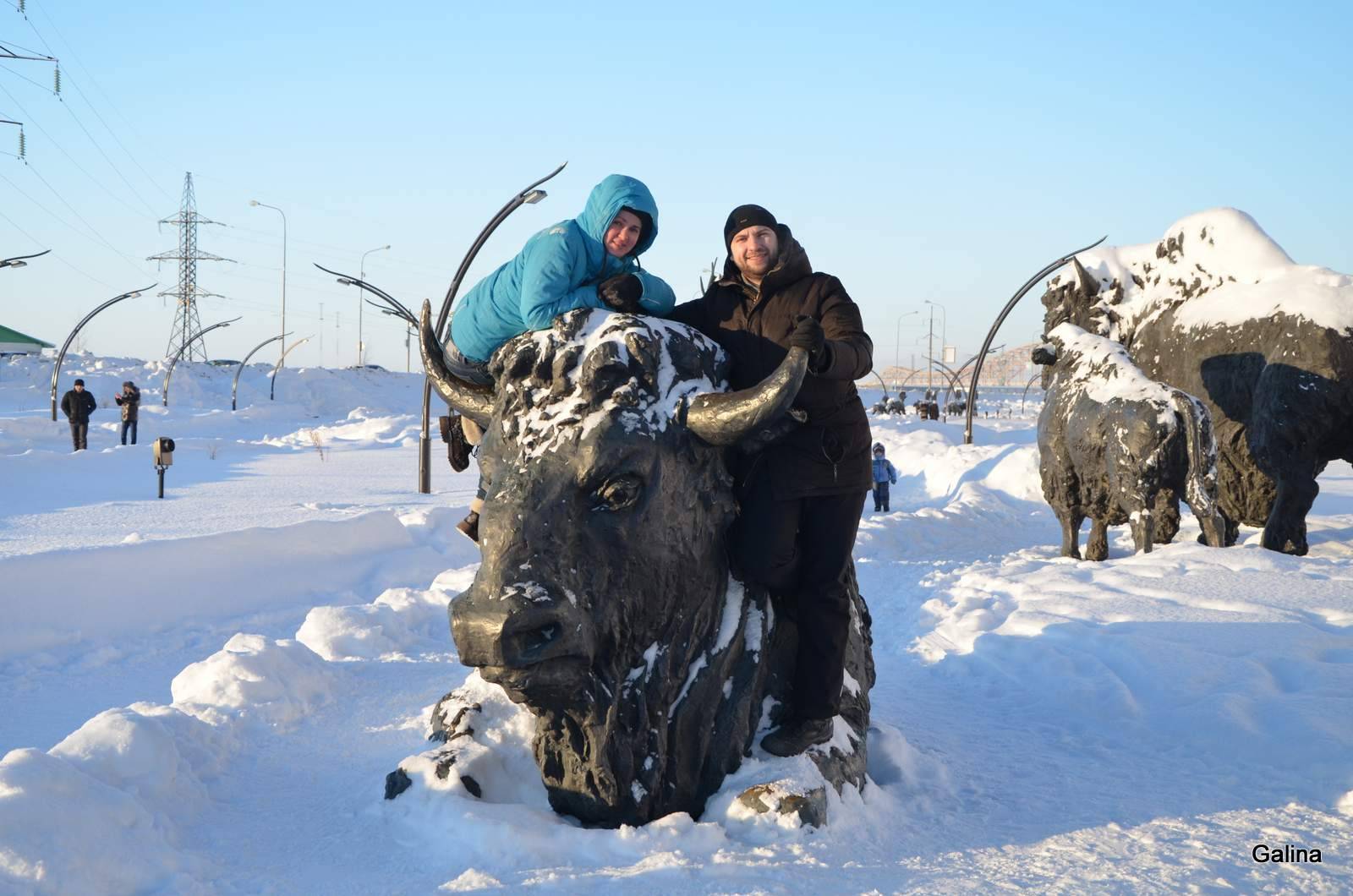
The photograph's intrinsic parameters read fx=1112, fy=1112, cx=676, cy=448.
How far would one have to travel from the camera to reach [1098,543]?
10906 mm

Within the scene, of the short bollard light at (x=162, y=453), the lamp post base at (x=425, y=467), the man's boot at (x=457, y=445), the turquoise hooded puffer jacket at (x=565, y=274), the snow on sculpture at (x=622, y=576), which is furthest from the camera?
the lamp post base at (x=425, y=467)

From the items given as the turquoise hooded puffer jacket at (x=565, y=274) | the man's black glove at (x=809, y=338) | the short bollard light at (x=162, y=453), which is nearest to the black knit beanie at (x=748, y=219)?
the turquoise hooded puffer jacket at (x=565, y=274)

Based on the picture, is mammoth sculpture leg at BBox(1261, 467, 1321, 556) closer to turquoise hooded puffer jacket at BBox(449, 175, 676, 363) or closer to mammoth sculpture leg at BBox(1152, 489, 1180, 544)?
mammoth sculpture leg at BBox(1152, 489, 1180, 544)

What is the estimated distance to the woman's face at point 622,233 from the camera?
3.90 meters

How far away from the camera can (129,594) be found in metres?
7.74

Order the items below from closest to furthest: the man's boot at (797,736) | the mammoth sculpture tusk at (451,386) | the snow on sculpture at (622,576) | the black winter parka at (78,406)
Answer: the snow on sculpture at (622,576)
the man's boot at (797,736)
the mammoth sculpture tusk at (451,386)
the black winter parka at (78,406)

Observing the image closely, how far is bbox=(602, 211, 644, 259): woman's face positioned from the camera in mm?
3896

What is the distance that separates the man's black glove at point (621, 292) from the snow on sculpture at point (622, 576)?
14cm

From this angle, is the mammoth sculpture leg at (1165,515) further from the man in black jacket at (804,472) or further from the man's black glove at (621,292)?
the man's black glove at (621,292)

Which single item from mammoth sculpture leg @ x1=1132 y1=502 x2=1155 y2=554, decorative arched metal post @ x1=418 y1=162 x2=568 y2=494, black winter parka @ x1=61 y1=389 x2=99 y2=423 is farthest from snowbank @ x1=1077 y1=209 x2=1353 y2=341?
black winter parka @ x1=61 y1=389 x2=99 y2=423

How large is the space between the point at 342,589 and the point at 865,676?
6003 millimetres

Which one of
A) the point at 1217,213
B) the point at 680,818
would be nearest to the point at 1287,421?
the point at 1217,213

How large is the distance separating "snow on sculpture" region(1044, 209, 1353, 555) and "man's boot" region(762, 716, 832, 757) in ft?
26.7

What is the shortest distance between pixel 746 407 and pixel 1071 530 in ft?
29.3
